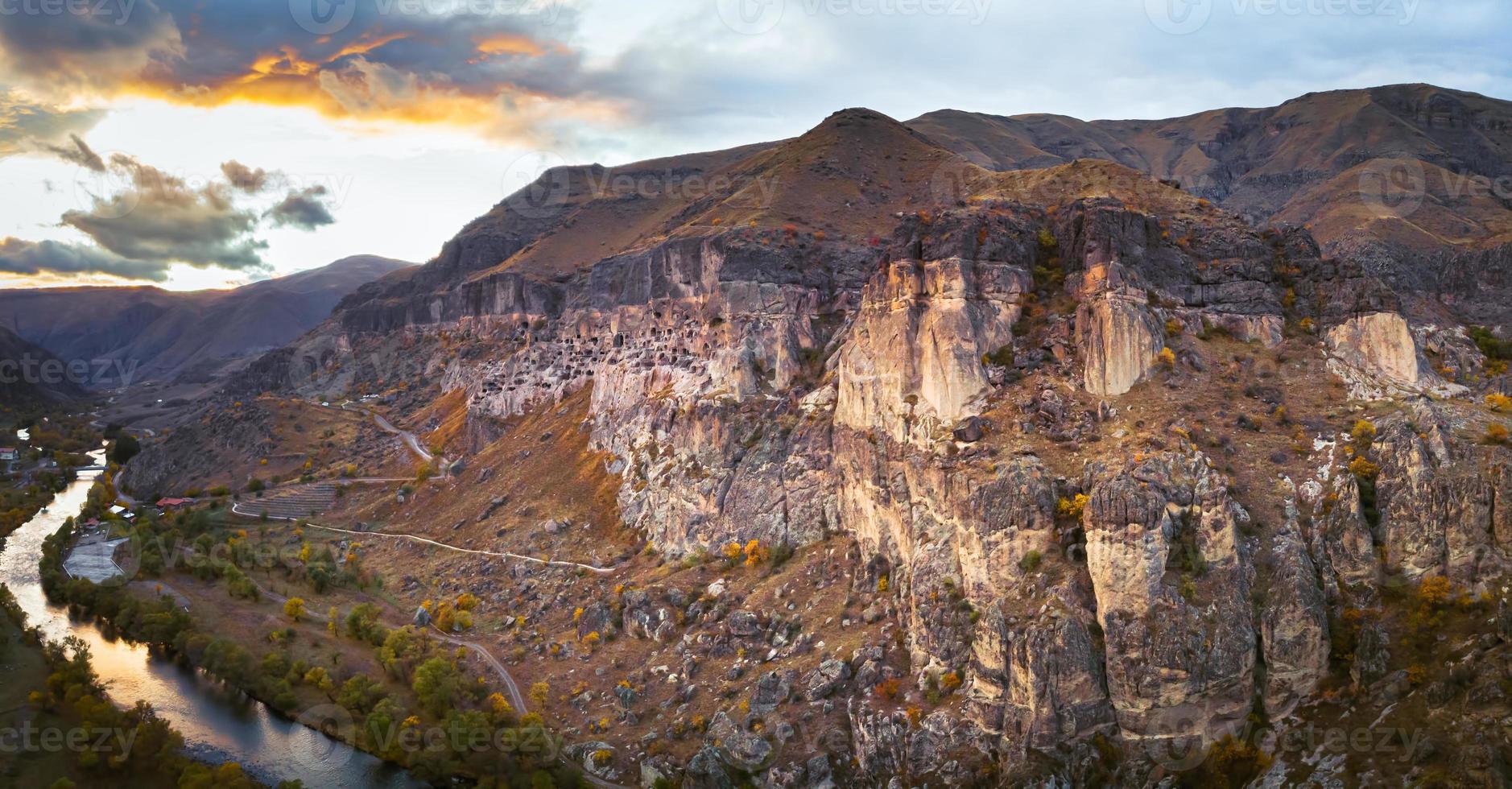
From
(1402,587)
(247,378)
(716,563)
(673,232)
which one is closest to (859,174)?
(673,232)

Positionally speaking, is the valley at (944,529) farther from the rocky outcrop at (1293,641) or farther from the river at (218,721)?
the river at (218,721)

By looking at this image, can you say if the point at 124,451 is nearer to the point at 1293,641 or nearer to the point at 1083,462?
the point at 1083,462

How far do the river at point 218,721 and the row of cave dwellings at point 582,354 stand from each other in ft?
158

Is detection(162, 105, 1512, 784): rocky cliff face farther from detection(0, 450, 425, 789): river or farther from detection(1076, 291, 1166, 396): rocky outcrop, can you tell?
detection(0, 450, 425, 789): river

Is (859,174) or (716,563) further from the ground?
(859,174)

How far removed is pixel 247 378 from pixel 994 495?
192 meters

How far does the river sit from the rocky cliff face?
931 inches

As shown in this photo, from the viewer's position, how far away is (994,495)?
4862 cm

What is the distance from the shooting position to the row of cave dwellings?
94188 millimetres

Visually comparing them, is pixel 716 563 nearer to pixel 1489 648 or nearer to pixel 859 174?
pixel 1489 648

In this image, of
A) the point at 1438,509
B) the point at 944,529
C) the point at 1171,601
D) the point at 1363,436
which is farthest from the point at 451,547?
the point at 1438,509

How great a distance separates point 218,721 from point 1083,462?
2708 inches

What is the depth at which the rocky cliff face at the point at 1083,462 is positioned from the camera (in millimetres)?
42156

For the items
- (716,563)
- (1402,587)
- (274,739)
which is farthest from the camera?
(716,563)
